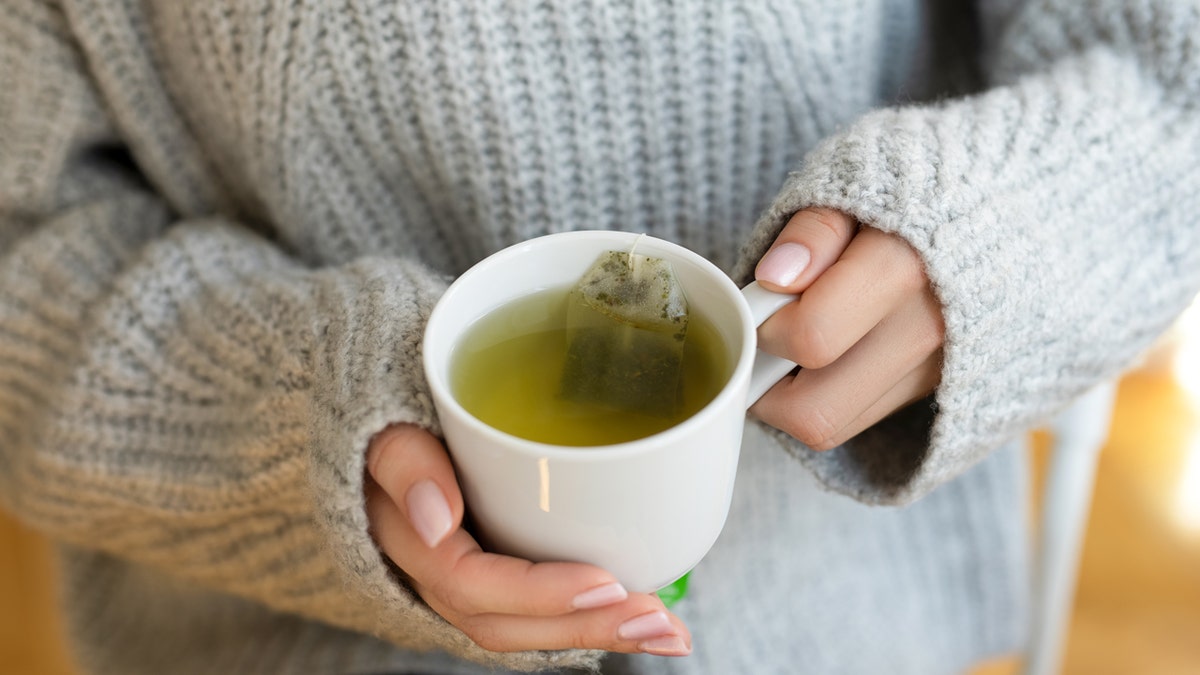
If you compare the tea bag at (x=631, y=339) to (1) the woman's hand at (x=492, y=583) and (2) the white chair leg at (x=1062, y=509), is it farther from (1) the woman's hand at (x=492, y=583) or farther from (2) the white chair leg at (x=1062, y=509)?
(2) the white chair leg at (x=1062, y=509)

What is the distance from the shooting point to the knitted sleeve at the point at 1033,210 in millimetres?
458

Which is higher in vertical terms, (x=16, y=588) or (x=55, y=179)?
(x=55, y=179)

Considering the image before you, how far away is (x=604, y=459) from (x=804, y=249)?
6.2 inches

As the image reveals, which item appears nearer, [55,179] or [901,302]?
[901,302]

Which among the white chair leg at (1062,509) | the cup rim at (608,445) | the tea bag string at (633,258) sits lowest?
the white chair leg at (1062,509)

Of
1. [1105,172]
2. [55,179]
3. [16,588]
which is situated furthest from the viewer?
[16,588]

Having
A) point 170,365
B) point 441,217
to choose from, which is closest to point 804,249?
point 441,217

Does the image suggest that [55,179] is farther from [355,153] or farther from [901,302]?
[901,302]

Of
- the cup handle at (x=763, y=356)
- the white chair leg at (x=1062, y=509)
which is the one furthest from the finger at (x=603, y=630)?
the white chair leg at (x=1062, y=509)

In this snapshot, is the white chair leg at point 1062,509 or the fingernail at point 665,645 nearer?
the fingernail at point 665,645

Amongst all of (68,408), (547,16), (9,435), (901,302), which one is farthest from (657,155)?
(9,435)

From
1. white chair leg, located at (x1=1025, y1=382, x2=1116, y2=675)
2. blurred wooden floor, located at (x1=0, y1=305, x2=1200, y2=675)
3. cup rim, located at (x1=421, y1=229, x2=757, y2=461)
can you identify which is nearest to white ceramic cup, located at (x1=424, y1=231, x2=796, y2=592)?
cup rim, located at (x1=421, y1=229, x2=757, y2=461)

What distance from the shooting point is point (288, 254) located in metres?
0.72

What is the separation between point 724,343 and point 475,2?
29 centimetres
